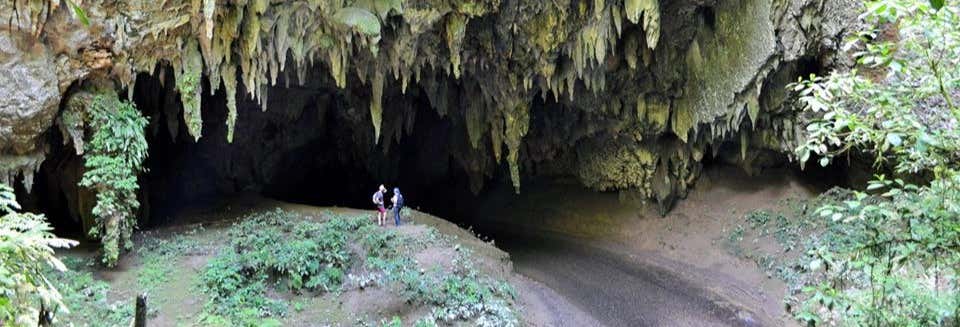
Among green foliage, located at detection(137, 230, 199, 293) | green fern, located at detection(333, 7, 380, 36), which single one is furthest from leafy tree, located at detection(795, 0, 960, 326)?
green foliage, located at detection(137, 230, 199, 293)

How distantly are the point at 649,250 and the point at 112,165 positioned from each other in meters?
14.6

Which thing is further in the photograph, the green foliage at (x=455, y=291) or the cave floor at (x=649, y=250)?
the cave floor at (x=649, y=250)

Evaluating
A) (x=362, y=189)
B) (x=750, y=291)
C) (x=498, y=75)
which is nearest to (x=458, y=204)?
(x=362, y=189)

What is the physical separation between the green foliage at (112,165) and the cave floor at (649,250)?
9072 mm

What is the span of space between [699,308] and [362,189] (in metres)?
15.2

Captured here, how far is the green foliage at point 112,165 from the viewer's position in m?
11.5

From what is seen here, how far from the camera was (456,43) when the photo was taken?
49.1ft

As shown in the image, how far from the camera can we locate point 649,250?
18812 millimetres

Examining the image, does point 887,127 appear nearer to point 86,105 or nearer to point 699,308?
point 699,308

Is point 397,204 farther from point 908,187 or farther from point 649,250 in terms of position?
point 908,187

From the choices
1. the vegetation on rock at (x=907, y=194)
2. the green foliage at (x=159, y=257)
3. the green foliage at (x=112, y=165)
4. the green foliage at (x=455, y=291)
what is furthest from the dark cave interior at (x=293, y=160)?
the vegetation on rock at (x=907, y=194)

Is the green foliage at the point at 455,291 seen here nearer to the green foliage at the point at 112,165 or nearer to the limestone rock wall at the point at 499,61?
the green foliage at the point at 112,165

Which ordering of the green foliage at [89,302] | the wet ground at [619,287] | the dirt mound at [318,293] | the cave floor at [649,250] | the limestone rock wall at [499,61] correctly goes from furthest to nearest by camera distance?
the cave floor at [649,250] < the wet ground at [619,287] < the limestone rock wall at [499,61] < the dirt mound at [318,293] < the green foliage at [89,302]

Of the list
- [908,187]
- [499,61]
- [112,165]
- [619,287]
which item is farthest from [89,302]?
[908,187]
